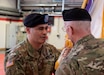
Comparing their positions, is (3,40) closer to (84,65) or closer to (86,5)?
(86,5)

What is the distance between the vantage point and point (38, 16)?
2426 mm

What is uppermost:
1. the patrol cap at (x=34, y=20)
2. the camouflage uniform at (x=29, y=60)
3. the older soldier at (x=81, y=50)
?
the patrol cap at (x=34, y=20)

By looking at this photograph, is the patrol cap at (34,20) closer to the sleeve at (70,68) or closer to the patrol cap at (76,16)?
the patrol cap at (76,16)

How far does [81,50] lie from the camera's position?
5.15 feet

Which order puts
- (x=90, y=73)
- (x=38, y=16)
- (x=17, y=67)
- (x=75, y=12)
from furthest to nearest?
(x=38, y=16) < (x=17, y=67) < (x=75, y=12) < (x=90, y=73)

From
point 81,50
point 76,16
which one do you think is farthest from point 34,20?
point 81,50

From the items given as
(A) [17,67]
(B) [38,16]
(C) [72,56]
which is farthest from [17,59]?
(C) [72,56]

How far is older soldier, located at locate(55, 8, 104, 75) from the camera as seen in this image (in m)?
1.51

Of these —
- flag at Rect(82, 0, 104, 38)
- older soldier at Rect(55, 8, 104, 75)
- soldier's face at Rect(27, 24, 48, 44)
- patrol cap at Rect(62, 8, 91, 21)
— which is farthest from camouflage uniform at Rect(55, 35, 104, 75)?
flag at Rect(82, 0, 104, 38)

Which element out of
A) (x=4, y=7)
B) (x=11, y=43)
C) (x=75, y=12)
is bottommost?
(x=11, y=43)

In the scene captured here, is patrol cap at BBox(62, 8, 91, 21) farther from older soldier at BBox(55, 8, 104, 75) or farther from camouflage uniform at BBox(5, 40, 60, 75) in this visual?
camouflage uniform at BBox(5, 40, 60, 75)

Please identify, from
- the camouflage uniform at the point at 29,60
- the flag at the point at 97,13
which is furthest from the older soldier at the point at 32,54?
the flag at the point at 97,13

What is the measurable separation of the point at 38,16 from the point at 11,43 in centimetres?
871

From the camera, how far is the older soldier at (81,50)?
1.51 meters
